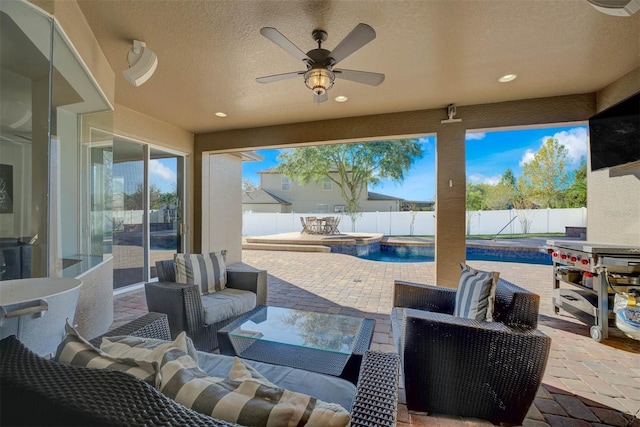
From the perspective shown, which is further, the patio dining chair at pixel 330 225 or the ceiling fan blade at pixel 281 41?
the patio dining chair at pixel 330 225

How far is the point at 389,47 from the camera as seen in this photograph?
97.0 inches

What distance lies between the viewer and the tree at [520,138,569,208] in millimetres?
11148

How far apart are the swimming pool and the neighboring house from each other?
7311mm

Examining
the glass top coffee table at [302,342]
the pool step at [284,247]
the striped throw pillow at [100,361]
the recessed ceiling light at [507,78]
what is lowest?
the pool step at [284,247]

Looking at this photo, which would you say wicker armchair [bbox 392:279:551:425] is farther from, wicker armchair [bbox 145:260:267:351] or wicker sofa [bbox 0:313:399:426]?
wicker armchair [bbox 145:260:267:351]

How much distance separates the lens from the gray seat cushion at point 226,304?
233 centimetres

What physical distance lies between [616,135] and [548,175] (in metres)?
11.0

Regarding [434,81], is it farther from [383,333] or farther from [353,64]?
[383,333]

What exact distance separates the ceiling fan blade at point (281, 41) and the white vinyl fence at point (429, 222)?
9720 mm

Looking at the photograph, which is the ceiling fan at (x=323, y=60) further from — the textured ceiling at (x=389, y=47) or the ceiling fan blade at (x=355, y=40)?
the textured ceiling at (x=389, y=47)

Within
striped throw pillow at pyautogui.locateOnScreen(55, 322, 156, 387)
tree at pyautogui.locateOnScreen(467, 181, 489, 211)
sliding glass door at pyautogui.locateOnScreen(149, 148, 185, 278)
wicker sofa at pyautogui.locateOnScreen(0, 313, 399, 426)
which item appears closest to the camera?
wicker sofa at pyautogui.locateOnScreen(0, 313, 399, 426)

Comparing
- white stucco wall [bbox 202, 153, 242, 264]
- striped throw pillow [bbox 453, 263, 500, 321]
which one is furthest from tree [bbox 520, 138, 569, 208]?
striped throw pillow [bbox 453, 263, 500, 321]

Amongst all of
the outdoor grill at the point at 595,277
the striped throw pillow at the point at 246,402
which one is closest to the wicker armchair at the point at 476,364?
the striped throw pillow at the point at 246,402

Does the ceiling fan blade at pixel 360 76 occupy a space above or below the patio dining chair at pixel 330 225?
above
